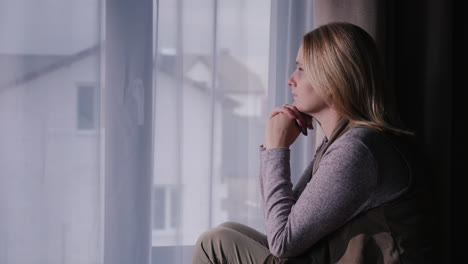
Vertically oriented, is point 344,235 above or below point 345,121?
below

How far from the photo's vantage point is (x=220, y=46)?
176cm

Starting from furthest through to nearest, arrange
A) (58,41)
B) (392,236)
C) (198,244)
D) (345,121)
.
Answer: (58,41)
(198,244)
(345,121)
(392,236)

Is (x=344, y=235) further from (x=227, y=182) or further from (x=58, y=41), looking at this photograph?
(x=58, y=41)


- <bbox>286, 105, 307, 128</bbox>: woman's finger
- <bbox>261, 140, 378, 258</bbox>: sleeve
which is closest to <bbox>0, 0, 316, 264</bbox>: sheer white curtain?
<bbox>286, 105, 307, 128</bbox>: woman's finger

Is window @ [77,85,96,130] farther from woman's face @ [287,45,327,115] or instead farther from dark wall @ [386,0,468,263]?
dark wall @ [386,0,468,263]

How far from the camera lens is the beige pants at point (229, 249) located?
125 cm

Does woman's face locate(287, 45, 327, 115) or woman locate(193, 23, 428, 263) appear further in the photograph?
woman's face locate(287, 45, 327, 115)

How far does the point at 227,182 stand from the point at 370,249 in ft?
2.48

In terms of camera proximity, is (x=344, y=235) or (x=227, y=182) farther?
(x=227, y=182)

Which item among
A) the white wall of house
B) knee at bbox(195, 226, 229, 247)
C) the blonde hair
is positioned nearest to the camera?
the blonde hair

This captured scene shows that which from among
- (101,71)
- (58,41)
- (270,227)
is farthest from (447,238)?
(58,41)

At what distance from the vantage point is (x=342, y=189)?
107 cm

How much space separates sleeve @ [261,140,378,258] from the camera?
1.08 m

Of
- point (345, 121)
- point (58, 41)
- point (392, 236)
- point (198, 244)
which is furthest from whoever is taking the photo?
point (58, 41)
